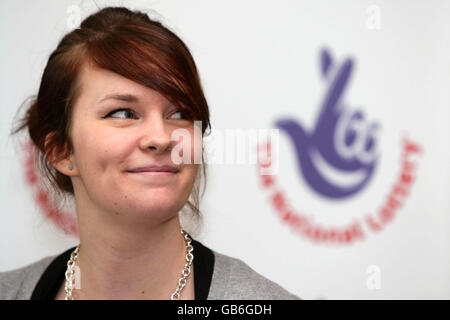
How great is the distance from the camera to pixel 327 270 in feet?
5.41

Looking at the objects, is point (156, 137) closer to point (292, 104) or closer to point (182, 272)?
point (182, 272)

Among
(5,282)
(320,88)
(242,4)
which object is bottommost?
(5,282)

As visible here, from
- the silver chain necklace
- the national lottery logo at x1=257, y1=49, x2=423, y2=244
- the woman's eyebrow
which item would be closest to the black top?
the silver chain necklace

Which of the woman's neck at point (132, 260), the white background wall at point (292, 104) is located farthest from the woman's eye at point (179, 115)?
the white background wall at point (292, 104)

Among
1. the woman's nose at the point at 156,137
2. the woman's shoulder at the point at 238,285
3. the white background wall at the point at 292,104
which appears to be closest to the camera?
the woman's nose at the point at 156,137

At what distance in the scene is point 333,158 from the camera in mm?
1645

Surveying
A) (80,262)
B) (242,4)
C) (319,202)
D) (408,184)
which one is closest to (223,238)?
(319,202)

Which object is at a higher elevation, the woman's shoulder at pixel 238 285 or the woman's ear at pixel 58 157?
the woman's ear at pixel 58 157

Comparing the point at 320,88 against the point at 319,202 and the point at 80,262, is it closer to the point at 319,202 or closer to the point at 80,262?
the point at 319,202

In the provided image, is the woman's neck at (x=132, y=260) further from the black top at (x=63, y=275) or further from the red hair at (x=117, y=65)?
the red hair at (x=117, y=65)

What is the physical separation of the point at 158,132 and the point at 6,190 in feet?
3.27

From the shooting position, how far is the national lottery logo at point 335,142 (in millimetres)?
1630

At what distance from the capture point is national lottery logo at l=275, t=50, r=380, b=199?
1.63m

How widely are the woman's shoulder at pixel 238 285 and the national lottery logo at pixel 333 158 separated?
1.76 feet
